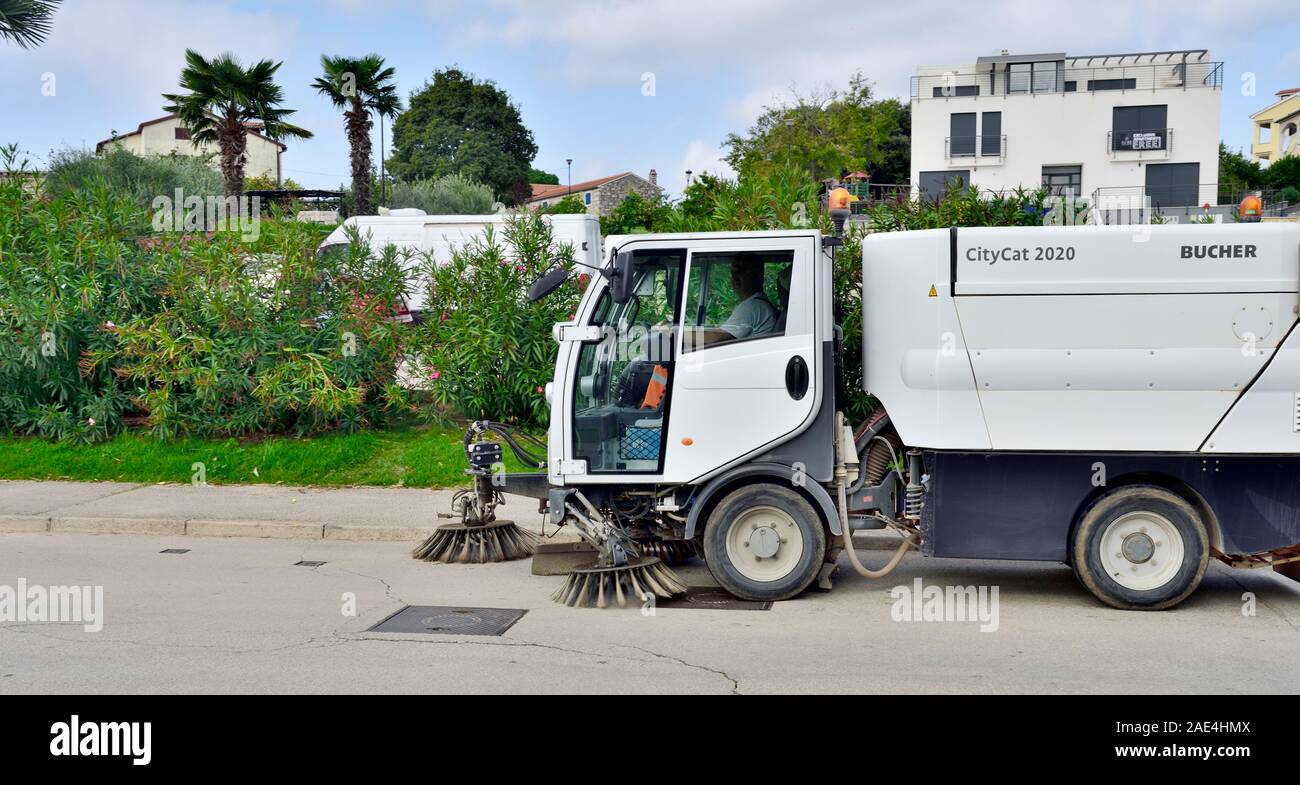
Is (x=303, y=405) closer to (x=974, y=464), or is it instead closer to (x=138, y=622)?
(x=138, y=622)

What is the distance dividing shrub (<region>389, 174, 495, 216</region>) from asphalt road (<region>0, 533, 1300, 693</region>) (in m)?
34.5

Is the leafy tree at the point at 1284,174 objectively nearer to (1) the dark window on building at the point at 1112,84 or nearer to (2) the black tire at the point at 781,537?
(1) the dark window on building at the point at 1112,84

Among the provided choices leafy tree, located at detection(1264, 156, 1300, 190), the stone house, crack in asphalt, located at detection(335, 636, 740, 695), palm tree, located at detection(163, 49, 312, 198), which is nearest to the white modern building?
leafy tree, located at detection(1264, 156, 1300, 190)

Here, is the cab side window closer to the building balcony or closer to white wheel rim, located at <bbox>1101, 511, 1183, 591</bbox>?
white wheel rim, located at <bbox>1101, 511, 1183, 591</bbox>

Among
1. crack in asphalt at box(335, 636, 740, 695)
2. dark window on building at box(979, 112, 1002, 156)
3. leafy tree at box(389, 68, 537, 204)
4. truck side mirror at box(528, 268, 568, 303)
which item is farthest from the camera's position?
leafy tree at box(389, 68, 537, 204)

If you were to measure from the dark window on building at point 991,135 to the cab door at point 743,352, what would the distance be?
50.8 m

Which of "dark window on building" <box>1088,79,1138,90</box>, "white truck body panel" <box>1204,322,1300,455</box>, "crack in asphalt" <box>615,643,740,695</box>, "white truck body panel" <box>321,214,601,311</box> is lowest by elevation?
"crack in asphalt" <box>615,643,740,695</box>

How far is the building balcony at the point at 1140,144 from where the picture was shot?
52.4 metres

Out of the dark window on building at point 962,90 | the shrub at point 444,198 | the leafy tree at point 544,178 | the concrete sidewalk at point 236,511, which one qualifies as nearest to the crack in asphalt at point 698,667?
the concrete sidewalk at point 236,511

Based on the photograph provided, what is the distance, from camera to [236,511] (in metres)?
10.1

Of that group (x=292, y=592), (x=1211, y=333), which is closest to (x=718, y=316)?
(x=1211, y=333)

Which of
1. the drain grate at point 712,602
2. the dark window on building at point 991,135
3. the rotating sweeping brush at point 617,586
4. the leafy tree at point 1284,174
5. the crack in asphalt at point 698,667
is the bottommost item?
the crack in asphalt at point 698,667

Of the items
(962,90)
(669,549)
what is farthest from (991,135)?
(669,549)

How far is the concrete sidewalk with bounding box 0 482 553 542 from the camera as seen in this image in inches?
380
